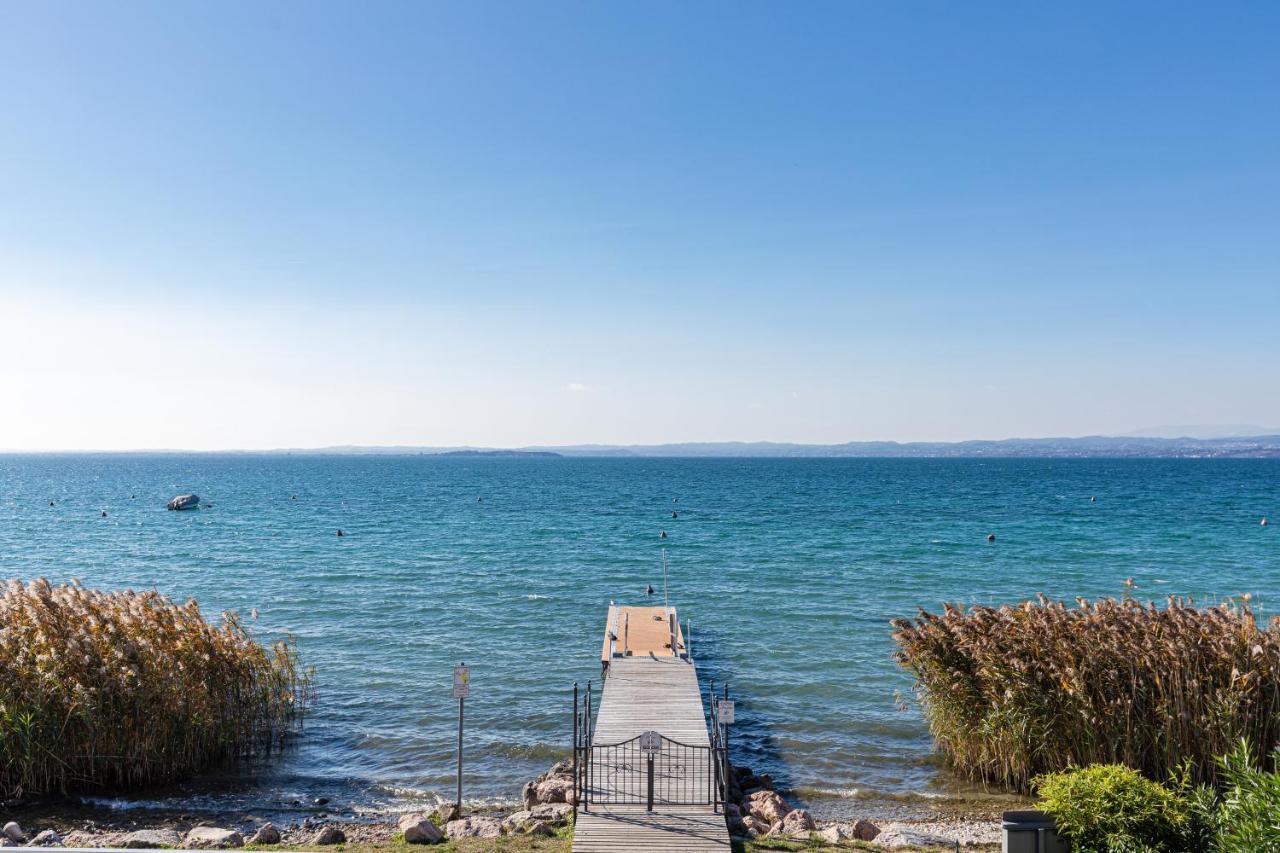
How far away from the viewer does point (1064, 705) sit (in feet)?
53.5

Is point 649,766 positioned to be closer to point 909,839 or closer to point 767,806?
point 767,806

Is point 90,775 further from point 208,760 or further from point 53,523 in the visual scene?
point 53,523

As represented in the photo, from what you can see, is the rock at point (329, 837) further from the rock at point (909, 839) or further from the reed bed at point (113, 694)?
the rock at point (909, 839)

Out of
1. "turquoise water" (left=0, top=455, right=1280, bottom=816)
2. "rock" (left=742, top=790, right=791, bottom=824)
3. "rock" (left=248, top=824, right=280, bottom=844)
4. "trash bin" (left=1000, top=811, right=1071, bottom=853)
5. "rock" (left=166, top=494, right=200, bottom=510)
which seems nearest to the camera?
"trash bin" (left=1000, top=811, right=1071, bottom=853)

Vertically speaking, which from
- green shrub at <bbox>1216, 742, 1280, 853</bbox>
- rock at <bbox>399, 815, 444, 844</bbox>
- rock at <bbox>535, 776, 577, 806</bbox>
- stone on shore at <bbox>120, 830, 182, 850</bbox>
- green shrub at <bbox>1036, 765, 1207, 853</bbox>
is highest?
green shrub at <bbox>1216, 742, 1280, 853</bbox>

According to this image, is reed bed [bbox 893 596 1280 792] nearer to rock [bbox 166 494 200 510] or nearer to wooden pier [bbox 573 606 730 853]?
wooden pier [bbox 573 606 730 853]

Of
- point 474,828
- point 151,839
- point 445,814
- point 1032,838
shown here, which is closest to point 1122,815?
point 1032,838

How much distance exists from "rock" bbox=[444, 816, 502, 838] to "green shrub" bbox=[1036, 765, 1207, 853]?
8608 mm

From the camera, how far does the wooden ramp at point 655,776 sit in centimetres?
1300

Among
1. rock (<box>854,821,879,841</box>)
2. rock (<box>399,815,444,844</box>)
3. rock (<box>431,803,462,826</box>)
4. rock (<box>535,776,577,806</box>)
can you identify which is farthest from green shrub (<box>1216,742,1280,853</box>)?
rock (<box>431,803,462,826</box>)

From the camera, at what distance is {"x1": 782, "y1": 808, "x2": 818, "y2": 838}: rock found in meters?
14.3

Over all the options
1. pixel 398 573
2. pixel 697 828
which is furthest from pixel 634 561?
pixel 697 828

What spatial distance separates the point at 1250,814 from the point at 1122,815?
1833mm

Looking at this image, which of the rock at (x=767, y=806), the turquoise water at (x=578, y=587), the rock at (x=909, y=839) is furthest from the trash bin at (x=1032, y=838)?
the turquoise water at (x=578, y=587)
